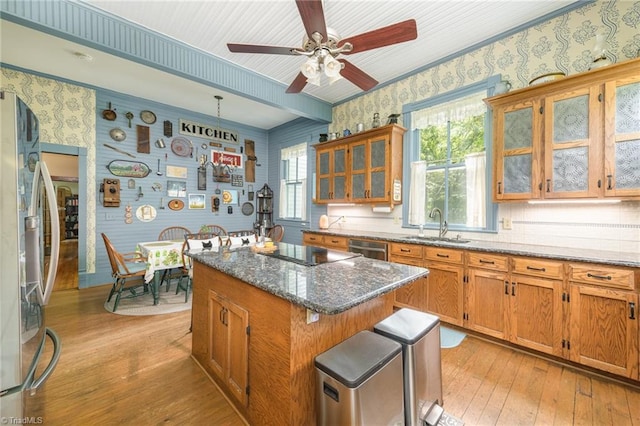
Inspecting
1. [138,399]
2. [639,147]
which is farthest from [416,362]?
[639,147]

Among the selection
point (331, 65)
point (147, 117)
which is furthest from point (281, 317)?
point (147, 117)

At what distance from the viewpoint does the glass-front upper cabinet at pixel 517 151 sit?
99.2 inches

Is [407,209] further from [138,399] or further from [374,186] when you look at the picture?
[138,399]

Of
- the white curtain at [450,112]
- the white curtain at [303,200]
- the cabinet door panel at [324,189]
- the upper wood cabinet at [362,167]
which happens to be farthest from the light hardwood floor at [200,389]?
the white curtain at [303,200]

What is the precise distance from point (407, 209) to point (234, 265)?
9.38 ft

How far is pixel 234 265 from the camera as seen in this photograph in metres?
1.77

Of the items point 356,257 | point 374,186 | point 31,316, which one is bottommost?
point 31,316

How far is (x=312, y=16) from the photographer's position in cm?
176

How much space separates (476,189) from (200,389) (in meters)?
3.47

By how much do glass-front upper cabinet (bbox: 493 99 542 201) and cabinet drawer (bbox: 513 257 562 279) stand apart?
649mm

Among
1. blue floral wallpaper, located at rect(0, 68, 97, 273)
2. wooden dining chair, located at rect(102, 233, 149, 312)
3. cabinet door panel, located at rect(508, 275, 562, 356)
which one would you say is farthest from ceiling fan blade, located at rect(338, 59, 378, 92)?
blue floral wallpaper, located at rect(0, 68, 97, 273)

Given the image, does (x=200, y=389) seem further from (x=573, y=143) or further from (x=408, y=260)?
(x=573, y=143)

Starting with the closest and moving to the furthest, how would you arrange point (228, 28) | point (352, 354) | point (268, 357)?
1. point (352, 354)
2. point (268, 357)
3. point (228, 28)

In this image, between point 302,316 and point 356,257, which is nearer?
point 302,316
